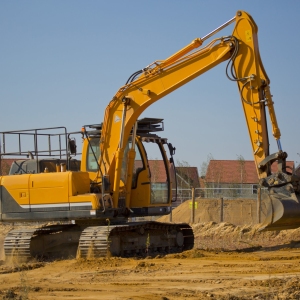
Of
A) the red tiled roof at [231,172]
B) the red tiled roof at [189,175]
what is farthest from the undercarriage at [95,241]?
the red tiled roof at [231,172]

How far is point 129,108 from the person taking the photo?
14.8 m

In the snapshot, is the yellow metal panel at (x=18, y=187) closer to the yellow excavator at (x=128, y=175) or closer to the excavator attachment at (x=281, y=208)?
the yellow excavator at (x=128, y=175)

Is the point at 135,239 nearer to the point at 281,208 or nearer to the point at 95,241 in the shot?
the point at 95,241

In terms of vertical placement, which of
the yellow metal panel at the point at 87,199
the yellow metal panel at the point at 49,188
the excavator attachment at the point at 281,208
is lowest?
the excavator attachment at the point at 281,208

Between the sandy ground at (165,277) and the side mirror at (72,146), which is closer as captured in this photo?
the sandy ground at (165,277)

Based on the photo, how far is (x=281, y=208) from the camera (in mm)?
12852

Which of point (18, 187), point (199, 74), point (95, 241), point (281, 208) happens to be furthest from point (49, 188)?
point (281, 208)

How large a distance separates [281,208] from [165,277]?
3364mm

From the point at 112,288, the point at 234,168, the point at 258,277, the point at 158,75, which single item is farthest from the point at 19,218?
the point at 234,168

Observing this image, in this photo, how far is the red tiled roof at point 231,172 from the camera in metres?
51.4

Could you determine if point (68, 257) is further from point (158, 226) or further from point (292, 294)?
point (292, 294)

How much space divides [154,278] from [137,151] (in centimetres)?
503

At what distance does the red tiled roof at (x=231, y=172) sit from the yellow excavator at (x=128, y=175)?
34642 mm

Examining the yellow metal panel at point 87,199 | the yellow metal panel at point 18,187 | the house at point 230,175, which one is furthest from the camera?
the house at point 230,175
